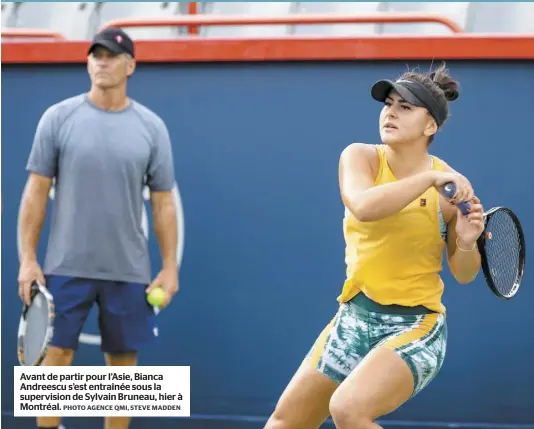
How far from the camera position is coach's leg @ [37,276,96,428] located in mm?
5078

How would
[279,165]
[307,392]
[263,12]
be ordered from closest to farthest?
[307,392], [279,165], [263,12]

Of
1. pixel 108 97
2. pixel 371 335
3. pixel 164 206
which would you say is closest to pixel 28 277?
pixel 164 206

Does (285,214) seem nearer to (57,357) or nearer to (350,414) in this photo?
(57,357)

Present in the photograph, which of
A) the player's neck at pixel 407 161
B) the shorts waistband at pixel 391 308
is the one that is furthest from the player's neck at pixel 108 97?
the shorts waistband at pixel 391 308

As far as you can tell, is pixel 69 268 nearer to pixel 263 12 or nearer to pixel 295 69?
pixel 295 69

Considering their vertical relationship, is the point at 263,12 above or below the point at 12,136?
above

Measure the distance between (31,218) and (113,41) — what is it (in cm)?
84

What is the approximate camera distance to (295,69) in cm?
540

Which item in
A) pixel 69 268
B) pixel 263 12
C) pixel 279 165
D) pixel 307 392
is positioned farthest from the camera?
pixel 263 12

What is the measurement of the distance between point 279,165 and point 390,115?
1.58 m

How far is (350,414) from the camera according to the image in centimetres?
362

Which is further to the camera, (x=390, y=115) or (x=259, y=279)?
(x=259, y=279)

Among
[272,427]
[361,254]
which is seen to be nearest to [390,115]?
[361,254]

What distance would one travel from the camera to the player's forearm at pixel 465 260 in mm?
3818
